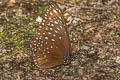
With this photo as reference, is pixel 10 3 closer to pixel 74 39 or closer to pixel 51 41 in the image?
pixel 74 39

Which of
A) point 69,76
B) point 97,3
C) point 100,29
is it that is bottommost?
point 69,76

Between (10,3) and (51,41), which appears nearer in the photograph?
(51,41)

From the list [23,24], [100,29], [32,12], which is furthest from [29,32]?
[100,29]

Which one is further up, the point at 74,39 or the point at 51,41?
the point at 51,41

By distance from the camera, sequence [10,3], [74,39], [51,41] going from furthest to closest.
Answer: [10,3] < [74,39] < [51,41]

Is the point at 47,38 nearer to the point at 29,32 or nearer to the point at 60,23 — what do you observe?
the point at 60,23

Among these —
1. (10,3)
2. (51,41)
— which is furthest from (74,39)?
(10,3)

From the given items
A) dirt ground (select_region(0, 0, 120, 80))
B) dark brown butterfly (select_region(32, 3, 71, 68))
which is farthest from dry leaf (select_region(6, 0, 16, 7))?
dark brown butterfly (select_region(32, 3, 71, 68))

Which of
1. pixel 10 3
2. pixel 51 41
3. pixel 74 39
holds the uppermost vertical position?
pixel 10 3
